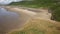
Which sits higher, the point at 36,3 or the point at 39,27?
the point at 36,3

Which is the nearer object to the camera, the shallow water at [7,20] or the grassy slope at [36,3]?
the shallow water at [7,20]

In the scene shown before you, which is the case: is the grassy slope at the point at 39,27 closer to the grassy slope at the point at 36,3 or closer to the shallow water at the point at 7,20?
the shallow water at the point at 7,20

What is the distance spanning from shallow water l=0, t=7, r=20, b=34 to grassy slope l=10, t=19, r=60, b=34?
8cm

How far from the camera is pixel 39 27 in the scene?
85cm

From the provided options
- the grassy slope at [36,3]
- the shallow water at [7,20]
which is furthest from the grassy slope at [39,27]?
the grassy slope at [36,3]

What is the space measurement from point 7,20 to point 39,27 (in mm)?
262

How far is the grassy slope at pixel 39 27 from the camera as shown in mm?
809

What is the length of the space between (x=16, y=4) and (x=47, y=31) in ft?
1.34

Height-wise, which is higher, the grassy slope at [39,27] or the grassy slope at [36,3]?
the grassy slope at [36,3]

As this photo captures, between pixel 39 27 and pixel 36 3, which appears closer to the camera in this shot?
pixel 39 27

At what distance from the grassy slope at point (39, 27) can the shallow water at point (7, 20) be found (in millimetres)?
76

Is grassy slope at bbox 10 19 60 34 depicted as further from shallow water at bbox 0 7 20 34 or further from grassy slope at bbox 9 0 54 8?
grassy slope at bbox 9 0 54 8

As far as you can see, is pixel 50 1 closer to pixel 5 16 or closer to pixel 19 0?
pixel 19 0

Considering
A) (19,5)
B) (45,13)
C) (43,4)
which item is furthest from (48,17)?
(19,5)
